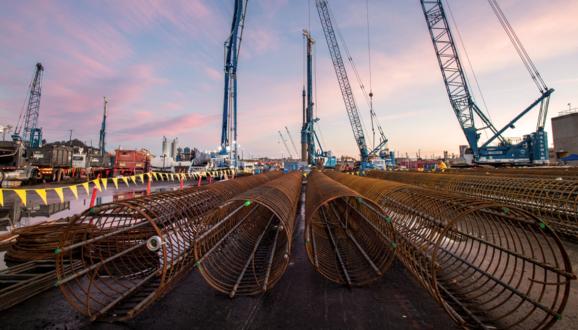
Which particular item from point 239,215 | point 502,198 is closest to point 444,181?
point 502,198

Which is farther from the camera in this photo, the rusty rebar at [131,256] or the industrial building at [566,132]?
the industrial building at [566,132]

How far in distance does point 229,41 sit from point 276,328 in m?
35.9

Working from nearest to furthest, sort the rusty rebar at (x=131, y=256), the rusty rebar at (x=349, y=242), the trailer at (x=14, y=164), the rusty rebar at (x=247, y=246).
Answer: the rusty rebar at (x=131, y=256), the rusty rebar at (x=247, y=246), the rusty rebar at (x=349, y=242), the trailer at (x=14, y=164)

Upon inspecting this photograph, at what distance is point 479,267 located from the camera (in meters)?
A: 3.39

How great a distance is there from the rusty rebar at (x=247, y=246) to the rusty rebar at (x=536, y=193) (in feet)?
18.3

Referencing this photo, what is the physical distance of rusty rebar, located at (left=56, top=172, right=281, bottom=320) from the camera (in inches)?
116

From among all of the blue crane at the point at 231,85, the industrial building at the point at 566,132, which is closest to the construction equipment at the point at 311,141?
the blue crane at the point at 231,85

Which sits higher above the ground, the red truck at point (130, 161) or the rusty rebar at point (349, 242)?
the red truck at point (130, 161)

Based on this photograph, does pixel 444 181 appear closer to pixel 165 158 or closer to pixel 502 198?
pixel 502 198

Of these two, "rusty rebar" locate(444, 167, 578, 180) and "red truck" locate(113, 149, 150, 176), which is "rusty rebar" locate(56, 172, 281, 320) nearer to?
"rusty rebar" locate(444, 167, 578, 180)

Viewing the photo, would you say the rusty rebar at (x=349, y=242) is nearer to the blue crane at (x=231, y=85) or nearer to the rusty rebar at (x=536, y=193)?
the rusty rebar at (x=536, y=193)

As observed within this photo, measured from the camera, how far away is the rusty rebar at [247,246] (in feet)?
10.7

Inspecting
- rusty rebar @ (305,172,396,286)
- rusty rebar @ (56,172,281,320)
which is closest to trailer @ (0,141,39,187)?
rusty rebar @ (56,172,281,320)

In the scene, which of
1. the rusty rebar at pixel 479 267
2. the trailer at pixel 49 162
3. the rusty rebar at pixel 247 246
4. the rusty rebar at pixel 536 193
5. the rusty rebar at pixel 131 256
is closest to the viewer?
the rusty rebar at pixel 479 267
